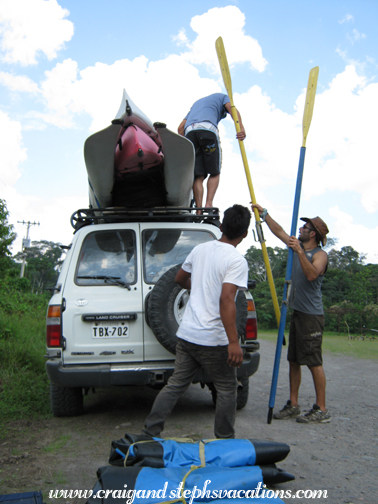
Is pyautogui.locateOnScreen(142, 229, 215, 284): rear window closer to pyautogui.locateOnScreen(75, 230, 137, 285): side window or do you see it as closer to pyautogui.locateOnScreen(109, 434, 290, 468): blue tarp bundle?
pyautogui.locateOnScreen(75, 230, 137, 285): side window

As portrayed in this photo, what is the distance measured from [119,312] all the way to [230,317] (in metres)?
1.48

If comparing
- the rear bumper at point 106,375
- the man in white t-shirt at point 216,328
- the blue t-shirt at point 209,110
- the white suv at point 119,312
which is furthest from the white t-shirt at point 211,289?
the blue t-shirt at point 209,110

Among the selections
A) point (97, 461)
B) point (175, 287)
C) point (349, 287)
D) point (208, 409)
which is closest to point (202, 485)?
point (97, 461)

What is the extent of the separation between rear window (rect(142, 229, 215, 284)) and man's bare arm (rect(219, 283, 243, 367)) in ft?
4.89

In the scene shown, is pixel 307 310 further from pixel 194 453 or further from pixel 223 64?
pixel 223 64

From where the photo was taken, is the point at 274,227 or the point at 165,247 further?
the point at 165,247

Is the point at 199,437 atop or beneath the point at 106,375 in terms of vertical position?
beneath

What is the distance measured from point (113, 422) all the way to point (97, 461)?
42.9 inches

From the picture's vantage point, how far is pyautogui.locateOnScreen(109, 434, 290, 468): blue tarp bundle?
8.63 feet

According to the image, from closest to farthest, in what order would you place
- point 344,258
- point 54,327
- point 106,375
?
point 106,375, point 54,327, point 344,258

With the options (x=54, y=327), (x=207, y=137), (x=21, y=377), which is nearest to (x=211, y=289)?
(x=54, y=327)

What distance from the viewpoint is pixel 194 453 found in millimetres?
2697

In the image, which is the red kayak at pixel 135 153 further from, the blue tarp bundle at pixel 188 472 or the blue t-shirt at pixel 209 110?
the blue tarp bundle at pixel 188 472

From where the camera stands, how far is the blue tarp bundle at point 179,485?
7.45 ft
